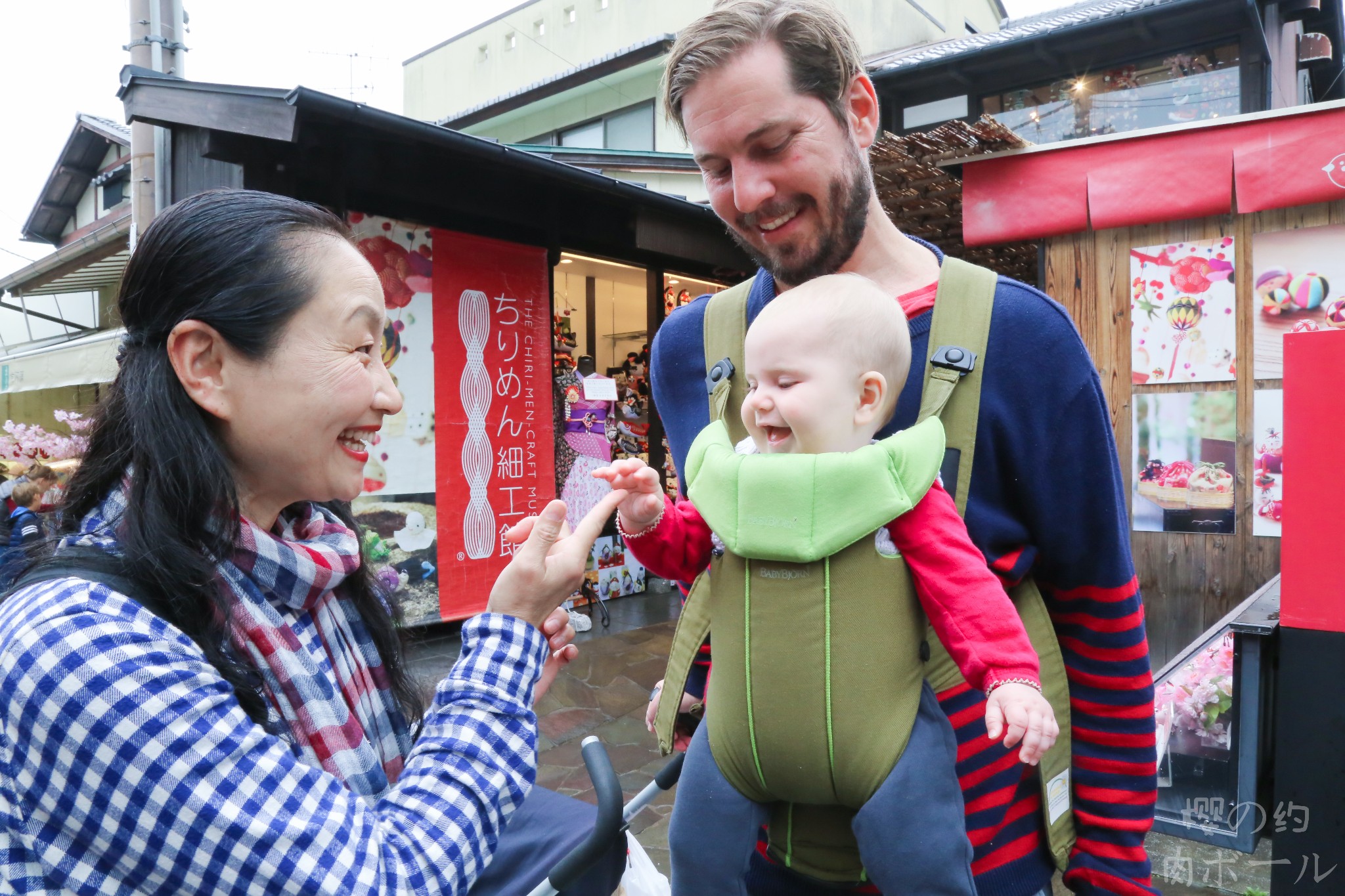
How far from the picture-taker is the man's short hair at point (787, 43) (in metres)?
1.45

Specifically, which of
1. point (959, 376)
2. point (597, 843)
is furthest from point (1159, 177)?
point (597, 843)

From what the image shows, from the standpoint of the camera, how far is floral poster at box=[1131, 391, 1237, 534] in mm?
5520

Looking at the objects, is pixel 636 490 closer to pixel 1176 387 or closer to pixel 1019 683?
pixel 1019 683

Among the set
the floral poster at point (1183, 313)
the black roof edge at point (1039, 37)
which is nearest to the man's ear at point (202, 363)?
the floral poster at point (1183, 313)

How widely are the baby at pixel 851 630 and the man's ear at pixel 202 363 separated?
2.24ft

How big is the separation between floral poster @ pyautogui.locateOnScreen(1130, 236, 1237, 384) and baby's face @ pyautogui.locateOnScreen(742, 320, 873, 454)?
5340 mm

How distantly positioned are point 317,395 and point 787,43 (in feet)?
3.42

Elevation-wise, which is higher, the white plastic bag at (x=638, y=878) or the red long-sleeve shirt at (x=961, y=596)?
the red long-sleeve shirt at (x=961, y=596)

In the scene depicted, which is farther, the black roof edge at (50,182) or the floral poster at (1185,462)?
the black roof edge at (50,182)

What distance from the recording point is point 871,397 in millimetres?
1394

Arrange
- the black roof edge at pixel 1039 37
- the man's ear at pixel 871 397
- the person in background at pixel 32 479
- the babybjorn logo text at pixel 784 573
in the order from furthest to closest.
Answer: the black roof edge at pixel 1039 37 < the person in background at pixel 32 479 < the man's ear at pixel 871 397 < the babybjorn logo text at pixel 784 573

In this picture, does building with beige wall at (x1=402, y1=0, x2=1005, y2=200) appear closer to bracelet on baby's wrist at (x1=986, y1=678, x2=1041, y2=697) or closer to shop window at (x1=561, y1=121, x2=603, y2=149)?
shop window at (x1=561, y1=121, x2=603, y2=149)

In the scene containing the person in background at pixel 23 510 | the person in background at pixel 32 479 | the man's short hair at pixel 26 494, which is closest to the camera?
the person in background at pixel 23 510

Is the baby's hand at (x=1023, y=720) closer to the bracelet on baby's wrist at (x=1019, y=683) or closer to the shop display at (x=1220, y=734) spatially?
the bracelet on baby's wrist at (x=1019, y=683)
